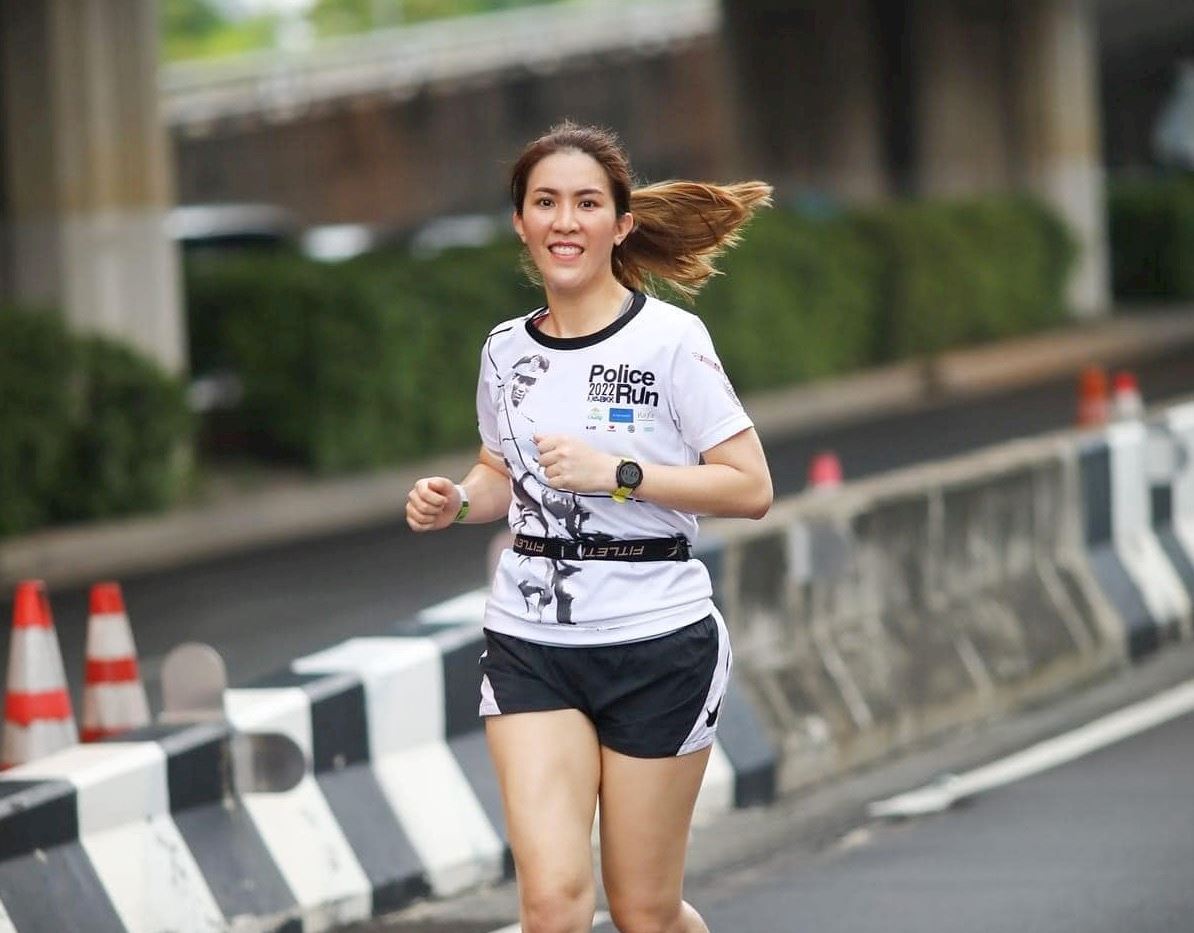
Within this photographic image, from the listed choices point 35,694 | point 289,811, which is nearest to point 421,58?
point 35,694

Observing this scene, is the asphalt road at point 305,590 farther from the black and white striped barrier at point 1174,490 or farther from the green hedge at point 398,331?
the black and white striped barrier at point 1174,490

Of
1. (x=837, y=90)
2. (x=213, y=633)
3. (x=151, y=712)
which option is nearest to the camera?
(x=151, y=712)

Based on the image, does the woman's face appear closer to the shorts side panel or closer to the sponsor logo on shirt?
the sponsor logo on shirt

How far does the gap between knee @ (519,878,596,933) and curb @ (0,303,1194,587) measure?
1116 centimetres

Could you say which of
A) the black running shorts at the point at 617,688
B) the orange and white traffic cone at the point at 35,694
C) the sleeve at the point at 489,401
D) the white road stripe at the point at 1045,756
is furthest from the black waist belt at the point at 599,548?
the white road stripe at the point at 1045,756

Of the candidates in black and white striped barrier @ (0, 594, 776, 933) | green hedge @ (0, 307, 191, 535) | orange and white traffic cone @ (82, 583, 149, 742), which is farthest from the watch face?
green hedge @ (0, 307, 191, 535)

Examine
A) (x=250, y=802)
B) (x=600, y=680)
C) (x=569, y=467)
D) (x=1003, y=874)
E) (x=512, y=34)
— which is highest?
(x=512, y=34)

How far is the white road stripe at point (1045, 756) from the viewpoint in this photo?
8.12 meters

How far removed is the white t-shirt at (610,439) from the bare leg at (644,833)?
0.85ft

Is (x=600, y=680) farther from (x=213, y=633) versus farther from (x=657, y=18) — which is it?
(x=657, y=18)

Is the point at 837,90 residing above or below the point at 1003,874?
above

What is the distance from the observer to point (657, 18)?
60.1 meters

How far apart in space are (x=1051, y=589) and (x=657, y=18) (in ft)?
168

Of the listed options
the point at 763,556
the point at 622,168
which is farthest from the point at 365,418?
the point at 622,168
